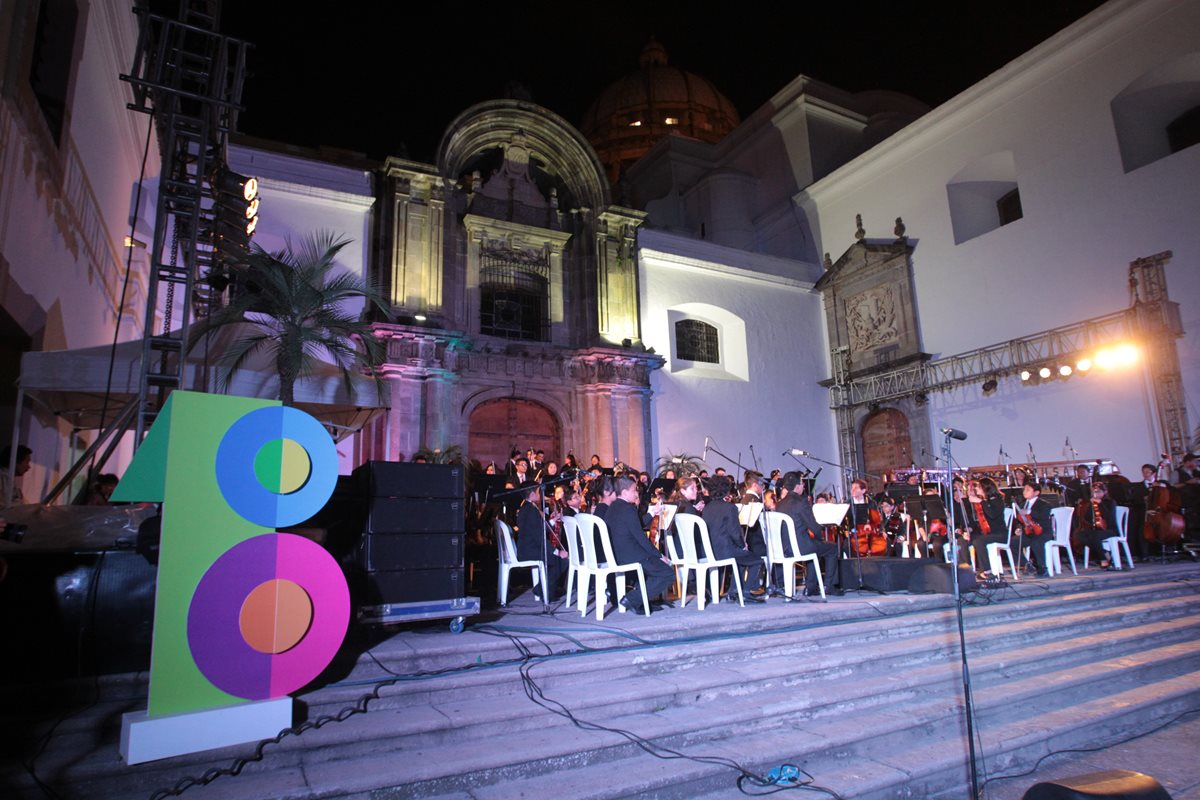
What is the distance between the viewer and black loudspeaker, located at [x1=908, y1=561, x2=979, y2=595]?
721 cm

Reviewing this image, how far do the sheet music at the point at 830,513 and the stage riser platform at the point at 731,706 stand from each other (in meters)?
1.40

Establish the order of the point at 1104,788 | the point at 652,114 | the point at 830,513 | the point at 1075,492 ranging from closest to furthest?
1. the point at 1104,788
2. the point at 830,513
3. the point at 1075,492
4. the point at 652,114

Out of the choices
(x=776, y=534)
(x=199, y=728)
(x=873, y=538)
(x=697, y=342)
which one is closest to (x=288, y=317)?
(x=199, y=728)

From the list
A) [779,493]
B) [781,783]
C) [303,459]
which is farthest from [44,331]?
[779,493]

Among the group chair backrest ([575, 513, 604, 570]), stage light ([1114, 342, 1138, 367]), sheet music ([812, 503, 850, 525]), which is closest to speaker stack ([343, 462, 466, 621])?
chair backrest ([575, 513, 604, 570])

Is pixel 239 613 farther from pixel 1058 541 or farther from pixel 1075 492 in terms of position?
pixel 1075 492

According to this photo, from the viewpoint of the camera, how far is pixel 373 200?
13.3 meters

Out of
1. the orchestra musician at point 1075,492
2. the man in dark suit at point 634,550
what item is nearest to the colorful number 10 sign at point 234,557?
the man in dark suit at point 634,550

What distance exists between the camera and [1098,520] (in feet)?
32.5

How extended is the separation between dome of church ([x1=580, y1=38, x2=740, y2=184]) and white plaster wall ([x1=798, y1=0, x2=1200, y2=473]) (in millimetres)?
12473

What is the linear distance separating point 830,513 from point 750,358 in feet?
31.4

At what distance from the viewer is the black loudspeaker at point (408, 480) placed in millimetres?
4797

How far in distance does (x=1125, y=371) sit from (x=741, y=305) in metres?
7.86

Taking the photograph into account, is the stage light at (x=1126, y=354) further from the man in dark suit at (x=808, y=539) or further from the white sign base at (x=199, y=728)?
the white sign base at (x=199, y=728)
